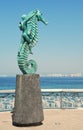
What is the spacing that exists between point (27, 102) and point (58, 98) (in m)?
4.44

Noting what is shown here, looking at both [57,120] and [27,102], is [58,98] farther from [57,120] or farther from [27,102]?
[27,102]

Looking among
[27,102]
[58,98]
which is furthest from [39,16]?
[58,98]

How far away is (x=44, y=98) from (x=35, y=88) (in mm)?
4258

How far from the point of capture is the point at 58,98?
14.7 metres

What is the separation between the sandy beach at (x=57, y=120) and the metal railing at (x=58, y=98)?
0.66 meters

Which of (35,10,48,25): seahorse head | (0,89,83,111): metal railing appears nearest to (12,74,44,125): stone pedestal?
(35,10,48,25): seahorse head

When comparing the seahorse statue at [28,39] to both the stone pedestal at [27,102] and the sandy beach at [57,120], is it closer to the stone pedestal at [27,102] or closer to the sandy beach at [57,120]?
the stone pedestal at [27,102]

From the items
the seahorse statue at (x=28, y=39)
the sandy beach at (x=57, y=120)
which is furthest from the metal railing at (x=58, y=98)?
the seahorse statue at (x=28, y=39)

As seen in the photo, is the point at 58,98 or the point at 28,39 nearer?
the point at 28,39

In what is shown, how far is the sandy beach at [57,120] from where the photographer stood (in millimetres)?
10384

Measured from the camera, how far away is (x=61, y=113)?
13.2m

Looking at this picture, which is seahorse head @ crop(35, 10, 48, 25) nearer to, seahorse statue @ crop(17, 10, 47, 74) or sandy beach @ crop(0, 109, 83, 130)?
seahorse statue @ crop(17, 10, 47, 74)

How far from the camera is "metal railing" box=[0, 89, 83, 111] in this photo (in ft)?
46.9

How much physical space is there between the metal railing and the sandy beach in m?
0.66
